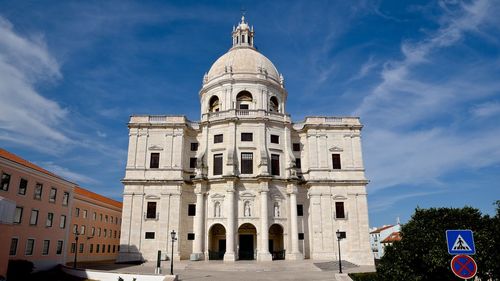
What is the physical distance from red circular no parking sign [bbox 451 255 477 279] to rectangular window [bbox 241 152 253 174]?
31.3 meters

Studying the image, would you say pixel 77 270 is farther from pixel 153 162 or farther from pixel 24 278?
pixel 153 162

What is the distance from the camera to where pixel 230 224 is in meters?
38.0

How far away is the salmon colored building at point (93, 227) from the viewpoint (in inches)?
1832

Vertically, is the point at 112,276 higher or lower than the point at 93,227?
lower

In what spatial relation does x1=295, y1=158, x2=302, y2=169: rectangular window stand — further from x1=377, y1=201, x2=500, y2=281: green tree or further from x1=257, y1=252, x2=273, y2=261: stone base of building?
x1=377, y1=201, x2=500, y2=281: green tree

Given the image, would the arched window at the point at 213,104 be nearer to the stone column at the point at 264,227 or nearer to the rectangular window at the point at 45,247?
the stone column at the point at 264,227

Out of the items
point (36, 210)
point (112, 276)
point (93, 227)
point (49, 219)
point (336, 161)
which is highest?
point (336, 161)

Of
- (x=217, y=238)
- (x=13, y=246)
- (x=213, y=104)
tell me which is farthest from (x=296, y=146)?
(x=13, y=246)

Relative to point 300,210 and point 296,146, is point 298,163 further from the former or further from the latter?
point 300,210

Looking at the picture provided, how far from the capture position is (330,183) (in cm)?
4116

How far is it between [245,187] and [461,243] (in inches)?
1208

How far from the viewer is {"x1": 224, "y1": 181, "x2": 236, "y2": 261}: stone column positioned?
1451 inches

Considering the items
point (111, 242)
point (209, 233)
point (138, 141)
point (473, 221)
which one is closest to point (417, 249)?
point (473, 221)

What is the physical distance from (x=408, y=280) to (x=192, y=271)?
19.4m
